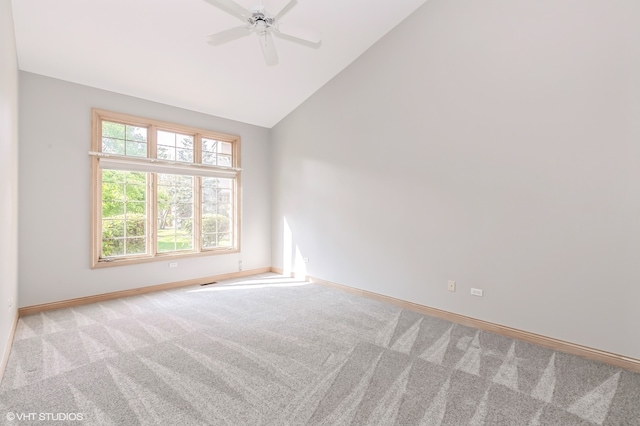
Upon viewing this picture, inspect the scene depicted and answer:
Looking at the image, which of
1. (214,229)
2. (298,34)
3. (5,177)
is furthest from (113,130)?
(298,34)

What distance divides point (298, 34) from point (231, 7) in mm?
649

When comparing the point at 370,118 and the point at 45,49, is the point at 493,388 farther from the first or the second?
the point at 45,49

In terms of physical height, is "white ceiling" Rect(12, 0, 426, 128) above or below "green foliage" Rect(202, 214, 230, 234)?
above

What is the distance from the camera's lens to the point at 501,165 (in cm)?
306

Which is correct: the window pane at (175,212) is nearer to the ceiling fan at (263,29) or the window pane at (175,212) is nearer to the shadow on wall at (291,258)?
the shadow on wall at (291,258)

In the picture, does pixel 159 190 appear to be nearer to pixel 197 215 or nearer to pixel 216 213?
pixel 197 215

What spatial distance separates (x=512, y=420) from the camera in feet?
5.94

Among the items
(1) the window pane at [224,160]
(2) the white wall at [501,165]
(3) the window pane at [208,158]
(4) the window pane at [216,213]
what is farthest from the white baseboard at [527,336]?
(3) the window pane at [208,158]

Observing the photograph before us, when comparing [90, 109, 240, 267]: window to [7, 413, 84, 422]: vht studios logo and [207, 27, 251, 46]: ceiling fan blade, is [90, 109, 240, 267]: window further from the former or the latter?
[7, 413, 84, 422]: vht studios logo

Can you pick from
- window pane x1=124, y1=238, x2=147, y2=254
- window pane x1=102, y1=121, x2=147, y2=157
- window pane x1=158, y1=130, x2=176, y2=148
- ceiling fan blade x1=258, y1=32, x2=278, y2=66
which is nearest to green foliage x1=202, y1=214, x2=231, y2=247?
window pane x1=124, y1=238, x2=147, y2=254

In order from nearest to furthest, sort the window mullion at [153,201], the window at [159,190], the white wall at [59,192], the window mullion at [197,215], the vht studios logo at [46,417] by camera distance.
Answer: the vht studios logo at [46,417]
the white wall at [59,192]
the window at [159,190]
the window mullion at [153,201]
the window mullion at [197,215]

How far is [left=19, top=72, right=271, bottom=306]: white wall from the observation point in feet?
11.7

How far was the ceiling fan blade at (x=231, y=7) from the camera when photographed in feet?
7.34

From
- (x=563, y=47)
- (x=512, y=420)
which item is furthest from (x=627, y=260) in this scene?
(x=563, y=47)
